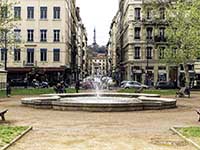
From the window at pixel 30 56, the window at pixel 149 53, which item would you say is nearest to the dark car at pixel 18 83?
the window at pixel 30 56

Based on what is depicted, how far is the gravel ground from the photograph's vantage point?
1371 cm

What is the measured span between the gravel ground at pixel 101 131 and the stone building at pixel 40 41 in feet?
157

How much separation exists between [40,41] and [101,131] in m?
57.2

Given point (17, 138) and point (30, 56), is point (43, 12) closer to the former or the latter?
point (30, 56)

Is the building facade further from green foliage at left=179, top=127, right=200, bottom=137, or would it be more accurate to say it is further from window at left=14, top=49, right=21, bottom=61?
green foliage at left=179, top=127, right=200, bottom=137

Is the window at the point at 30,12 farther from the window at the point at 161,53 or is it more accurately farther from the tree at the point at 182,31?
the tree at the point at 182,31

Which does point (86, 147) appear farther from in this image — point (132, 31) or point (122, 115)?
point (132, 31)

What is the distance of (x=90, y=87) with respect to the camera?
64.1 metres

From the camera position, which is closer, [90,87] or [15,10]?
[90,87]

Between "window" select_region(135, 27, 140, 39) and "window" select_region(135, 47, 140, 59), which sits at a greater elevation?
"window" select_region(135, 27, 140, 39)

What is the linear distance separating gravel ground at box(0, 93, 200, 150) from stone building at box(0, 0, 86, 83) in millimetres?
47948

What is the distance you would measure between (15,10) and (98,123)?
5623 centimetres

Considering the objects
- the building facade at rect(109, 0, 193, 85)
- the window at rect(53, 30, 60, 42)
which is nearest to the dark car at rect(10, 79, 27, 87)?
the window at rect(53, 30, 60, 42)

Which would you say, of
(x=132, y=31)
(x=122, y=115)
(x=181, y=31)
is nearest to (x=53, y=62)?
(x=132, y=31)
